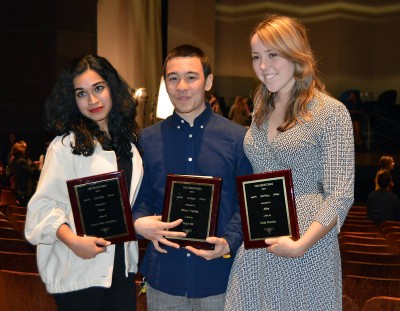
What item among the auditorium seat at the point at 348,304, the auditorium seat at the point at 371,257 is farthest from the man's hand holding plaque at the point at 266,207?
the auditorium seat at the point at 371,257

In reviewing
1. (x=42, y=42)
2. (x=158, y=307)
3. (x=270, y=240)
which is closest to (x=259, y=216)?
(x=270, y=240)

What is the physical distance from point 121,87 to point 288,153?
0.79m

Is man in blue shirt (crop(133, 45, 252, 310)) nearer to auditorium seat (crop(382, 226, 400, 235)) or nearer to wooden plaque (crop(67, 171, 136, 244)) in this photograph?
wooden plaque (crop(67, 171, 136, 244))

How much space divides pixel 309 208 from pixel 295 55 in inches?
21.6

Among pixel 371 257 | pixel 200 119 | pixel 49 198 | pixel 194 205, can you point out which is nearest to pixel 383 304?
pixel 194 205

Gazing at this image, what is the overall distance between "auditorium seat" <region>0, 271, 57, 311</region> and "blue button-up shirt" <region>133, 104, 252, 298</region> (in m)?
0.78

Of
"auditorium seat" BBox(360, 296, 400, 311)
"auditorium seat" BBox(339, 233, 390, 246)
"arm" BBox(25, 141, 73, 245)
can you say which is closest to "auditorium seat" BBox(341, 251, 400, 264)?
"auditorium seat" BBox(339, 233, 390, 246)

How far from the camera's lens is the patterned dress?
2.94 metres

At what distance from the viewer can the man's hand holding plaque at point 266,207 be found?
116 inches

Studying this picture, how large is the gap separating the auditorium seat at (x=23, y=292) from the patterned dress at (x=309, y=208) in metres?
1.27

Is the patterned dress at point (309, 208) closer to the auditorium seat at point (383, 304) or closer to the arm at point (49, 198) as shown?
the auditorium seat at point (383, 304)

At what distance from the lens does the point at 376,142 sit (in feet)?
67.9

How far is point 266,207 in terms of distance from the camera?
3.03 metres

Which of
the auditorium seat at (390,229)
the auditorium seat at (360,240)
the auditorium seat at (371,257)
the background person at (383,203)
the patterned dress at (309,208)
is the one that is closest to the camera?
the patterned dress at (309,208)
